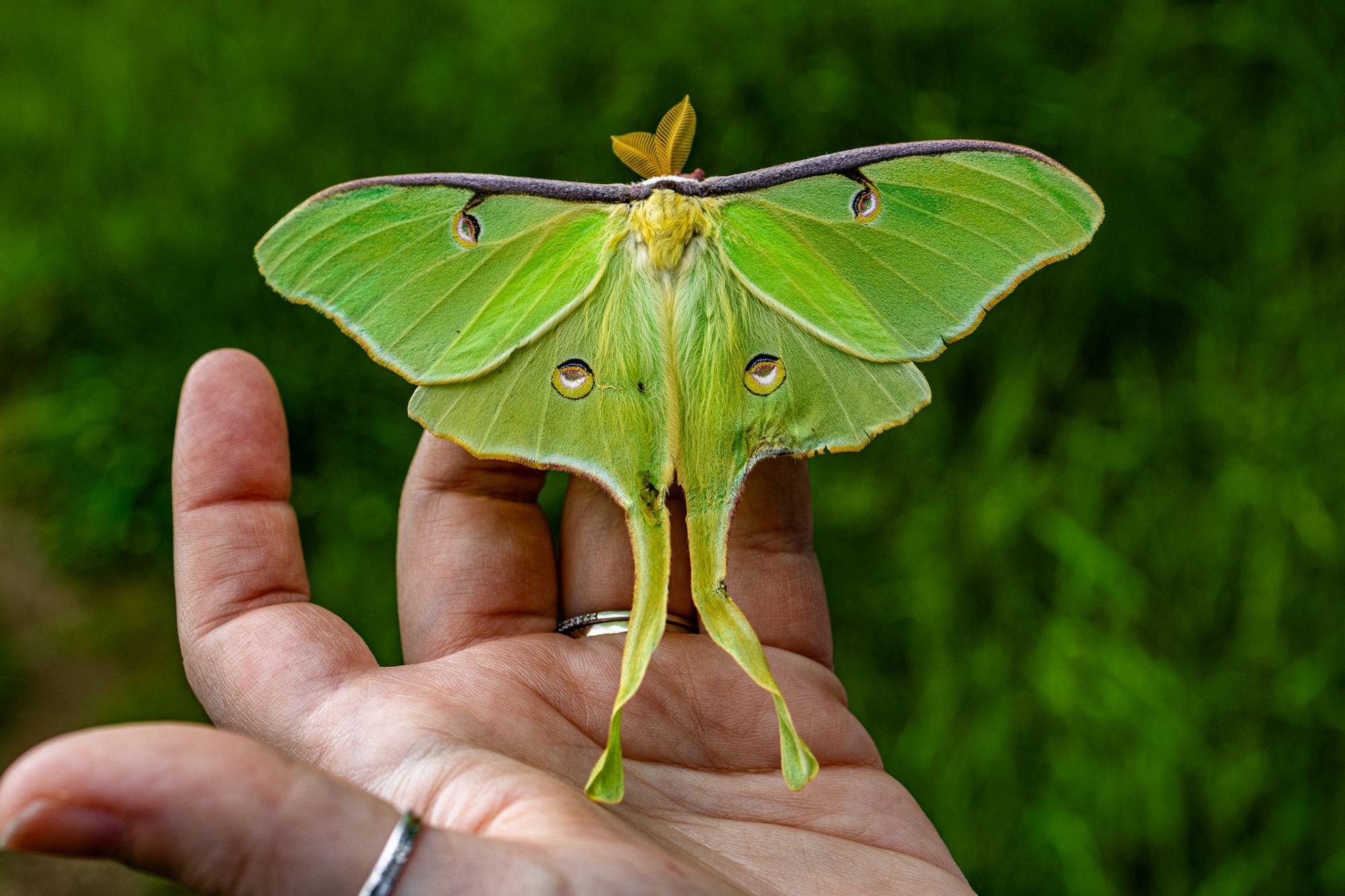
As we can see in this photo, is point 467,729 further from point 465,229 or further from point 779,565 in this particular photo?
point 779,565

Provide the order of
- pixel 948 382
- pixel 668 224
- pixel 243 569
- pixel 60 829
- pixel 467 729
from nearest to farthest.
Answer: pixel 60 829, pixel 467 729, pixel 668 224, pixel 243 569, pixel 948 382

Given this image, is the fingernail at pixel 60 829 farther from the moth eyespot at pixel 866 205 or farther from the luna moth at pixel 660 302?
the moth eyespot at pixel 866 205

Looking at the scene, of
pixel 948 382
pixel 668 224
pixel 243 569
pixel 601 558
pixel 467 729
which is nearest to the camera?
pixel 467 729

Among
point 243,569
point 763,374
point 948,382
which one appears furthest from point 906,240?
point 243,569

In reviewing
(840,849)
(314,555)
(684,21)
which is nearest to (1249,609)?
(840,849)

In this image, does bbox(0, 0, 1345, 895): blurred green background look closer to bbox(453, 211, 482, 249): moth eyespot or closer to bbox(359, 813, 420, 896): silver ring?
bbox(453, 211, 482, 249): moth eyespot

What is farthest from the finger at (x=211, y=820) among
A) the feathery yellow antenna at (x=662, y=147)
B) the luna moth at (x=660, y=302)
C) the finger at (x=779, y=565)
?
the feathery yellow antenna at (x=662, y=147)
